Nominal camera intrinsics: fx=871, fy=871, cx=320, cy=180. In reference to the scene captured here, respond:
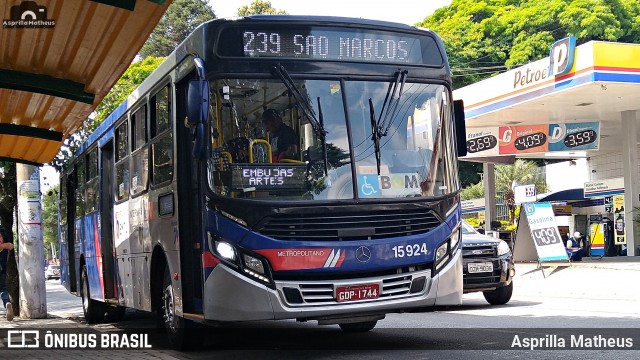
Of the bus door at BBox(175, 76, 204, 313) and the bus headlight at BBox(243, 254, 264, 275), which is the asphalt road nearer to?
the bus door at BBox(175, 76, 204, 313)

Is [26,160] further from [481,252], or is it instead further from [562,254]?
[562,254]

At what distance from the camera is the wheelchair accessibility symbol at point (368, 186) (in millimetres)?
8266

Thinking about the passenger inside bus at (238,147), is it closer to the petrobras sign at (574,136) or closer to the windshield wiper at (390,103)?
the windshield wiper at (390,103)

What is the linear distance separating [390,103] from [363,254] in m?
1.56

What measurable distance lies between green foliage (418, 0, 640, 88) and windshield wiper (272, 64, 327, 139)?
53.0 meters

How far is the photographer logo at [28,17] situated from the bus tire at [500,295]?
368 inches

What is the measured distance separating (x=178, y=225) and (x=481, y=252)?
6.85 metres

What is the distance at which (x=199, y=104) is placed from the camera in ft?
26.3

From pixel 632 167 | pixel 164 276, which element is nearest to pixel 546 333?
pixel 164 276

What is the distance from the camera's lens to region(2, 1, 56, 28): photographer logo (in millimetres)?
8098

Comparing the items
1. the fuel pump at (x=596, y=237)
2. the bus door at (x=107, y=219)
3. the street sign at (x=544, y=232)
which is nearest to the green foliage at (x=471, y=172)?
the fuel pump at (x=596, y=237)

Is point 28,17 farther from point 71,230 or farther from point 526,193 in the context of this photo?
point 526,193

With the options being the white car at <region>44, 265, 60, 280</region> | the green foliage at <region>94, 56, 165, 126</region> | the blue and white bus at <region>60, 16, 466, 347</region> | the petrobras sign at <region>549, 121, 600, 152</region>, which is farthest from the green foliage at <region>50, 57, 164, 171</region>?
the white car at <region>44, 265, 60, 280</region>

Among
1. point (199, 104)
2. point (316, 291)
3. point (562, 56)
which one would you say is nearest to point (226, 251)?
point (316, 291)
